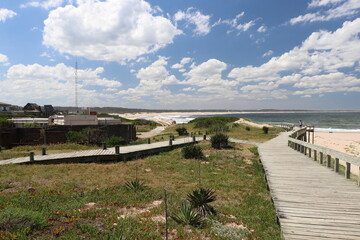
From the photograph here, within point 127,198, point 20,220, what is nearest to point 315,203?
point 127,198

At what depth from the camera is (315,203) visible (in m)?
5.88

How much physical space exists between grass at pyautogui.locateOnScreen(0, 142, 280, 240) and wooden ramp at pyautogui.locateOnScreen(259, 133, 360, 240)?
28.6 inches

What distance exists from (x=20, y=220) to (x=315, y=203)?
7807 mm

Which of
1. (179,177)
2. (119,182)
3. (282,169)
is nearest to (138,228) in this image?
(119,182)

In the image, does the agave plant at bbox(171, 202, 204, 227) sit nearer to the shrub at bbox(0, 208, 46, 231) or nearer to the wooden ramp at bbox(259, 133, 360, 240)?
the wooden ramp at bbox(259, 133, 360, 240)

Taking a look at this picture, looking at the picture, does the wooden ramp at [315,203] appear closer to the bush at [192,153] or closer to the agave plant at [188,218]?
the agave plant at [188,218]

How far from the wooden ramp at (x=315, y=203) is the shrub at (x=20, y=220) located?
19.2 feet

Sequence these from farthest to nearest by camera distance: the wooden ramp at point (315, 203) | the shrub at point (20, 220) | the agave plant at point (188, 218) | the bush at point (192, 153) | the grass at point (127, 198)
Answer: the bush at point (192, 153)
the agave plant at point (188, 218)
the grass at point (127, 198)
the shrub at point (20, 220)
the wooden ramp at point (315, 203)

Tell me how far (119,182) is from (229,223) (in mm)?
5940

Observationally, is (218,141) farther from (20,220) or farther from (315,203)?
(20,220)

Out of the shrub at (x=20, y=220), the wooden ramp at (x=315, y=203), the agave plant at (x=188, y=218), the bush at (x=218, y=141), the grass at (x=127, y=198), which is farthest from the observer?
the bush at (x=218, y=141)

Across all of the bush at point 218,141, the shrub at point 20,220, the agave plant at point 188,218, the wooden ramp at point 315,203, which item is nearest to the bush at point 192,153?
the bush at point 218,141

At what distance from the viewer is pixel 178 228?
18.0 feet

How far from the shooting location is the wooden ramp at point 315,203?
15.0ft
